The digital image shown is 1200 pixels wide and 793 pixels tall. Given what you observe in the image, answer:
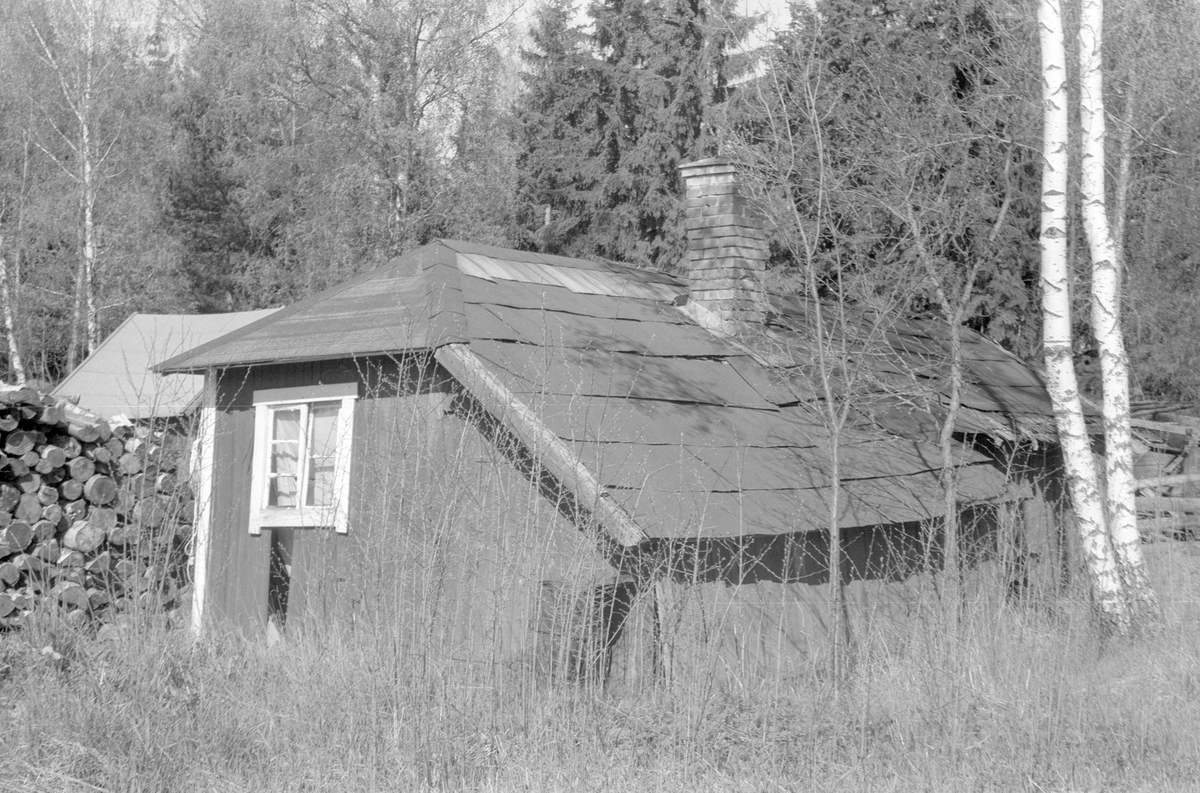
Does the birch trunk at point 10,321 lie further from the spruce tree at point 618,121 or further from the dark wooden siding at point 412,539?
the dark wooden siding at point 412,539

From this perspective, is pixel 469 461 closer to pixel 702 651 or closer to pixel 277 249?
pixel 702 651

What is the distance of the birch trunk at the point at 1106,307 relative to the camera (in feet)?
32.6

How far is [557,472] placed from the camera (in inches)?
304

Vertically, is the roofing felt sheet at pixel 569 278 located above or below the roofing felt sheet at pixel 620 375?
above

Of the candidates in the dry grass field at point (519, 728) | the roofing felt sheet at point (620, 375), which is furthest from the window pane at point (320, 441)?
the dry grass field at point (519, 728)

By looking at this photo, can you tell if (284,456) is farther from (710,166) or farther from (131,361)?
(131,361)

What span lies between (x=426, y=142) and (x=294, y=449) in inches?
590

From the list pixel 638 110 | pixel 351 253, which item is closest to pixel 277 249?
pixel 351 253

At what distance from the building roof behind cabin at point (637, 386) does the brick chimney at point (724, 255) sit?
34 centimetres

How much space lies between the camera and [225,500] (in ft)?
35.6

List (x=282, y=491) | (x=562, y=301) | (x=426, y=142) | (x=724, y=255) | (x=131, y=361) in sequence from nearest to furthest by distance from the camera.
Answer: (x=282, y=491) → (x=562, y=301) → (x=724, y=255) → (x=131, y=361) → (x=426, y=142)

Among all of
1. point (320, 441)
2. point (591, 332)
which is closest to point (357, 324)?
point (320, 441)

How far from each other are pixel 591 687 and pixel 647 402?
3487mm

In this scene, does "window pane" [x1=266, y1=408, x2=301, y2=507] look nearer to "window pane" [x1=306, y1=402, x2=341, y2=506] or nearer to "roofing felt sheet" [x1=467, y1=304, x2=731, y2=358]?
"window pane" [x1=306, y1=402, x2=341, y2=506]
